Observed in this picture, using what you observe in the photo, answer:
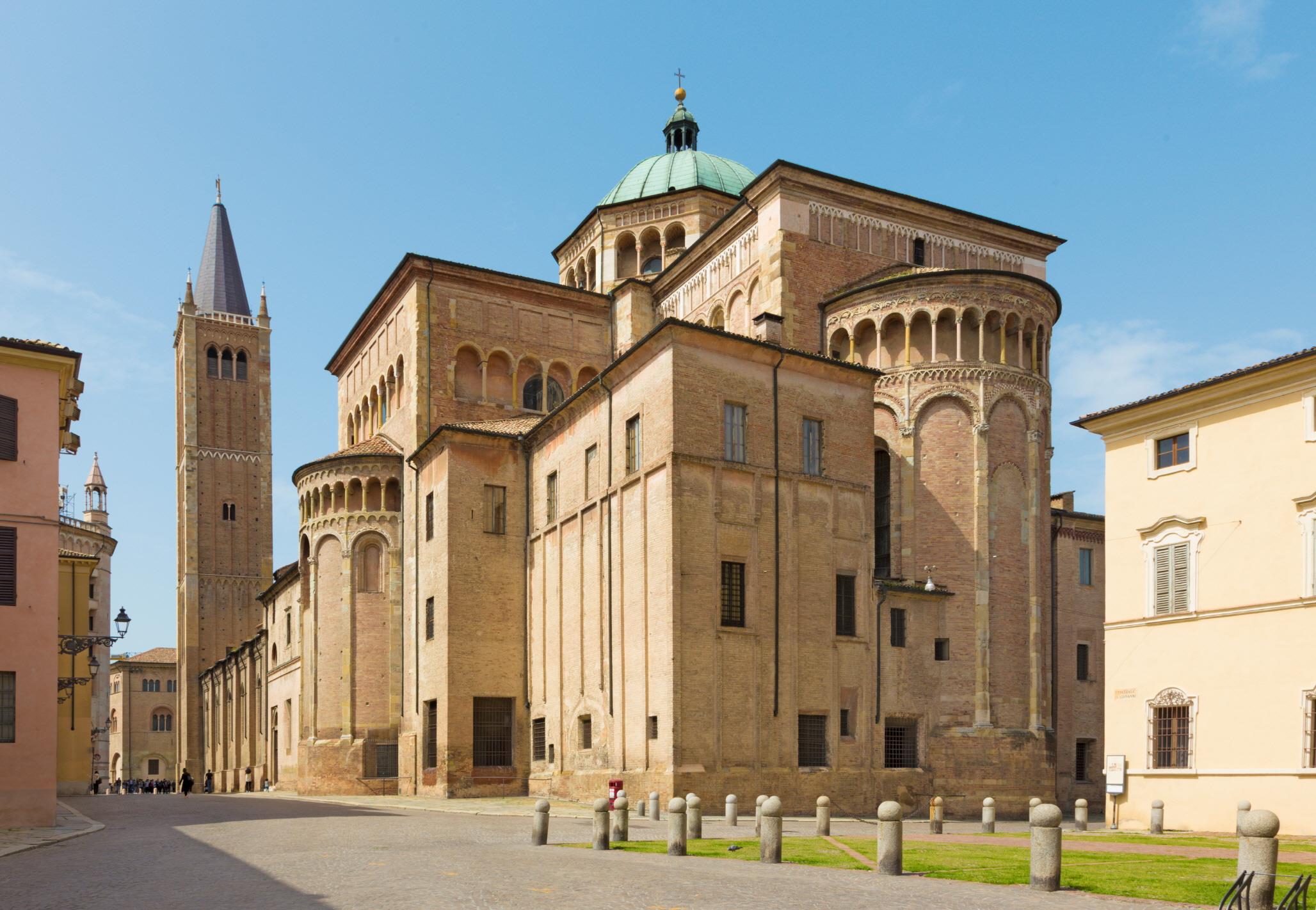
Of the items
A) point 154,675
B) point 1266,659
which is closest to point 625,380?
point 1266,659

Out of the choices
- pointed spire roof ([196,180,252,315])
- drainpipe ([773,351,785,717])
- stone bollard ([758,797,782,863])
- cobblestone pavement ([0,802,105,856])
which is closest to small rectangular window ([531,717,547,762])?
drainpipe ([773,351,785,717])

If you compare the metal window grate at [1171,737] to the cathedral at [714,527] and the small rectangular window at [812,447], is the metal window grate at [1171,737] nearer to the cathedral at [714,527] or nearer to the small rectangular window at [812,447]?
the cathedral at [714,527]

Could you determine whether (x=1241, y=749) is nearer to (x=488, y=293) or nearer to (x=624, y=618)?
(x=624, y=618)

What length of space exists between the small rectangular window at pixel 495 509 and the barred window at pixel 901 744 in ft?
43.3

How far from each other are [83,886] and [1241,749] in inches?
821

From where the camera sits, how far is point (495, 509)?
38688 millimetres

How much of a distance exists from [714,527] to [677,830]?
14167 mm

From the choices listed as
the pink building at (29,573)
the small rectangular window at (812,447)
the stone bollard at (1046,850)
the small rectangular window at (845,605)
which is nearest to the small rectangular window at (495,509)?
the small rectangular window at (812,447)

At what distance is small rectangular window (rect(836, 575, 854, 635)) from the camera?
32.7 metres

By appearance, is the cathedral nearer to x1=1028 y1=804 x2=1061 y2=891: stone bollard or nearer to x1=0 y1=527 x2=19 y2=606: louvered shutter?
x1=0 y1=527 x2=19 y2=606: louvered shutter

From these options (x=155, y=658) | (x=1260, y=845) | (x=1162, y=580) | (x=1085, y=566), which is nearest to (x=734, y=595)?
(x=1162, y=580)

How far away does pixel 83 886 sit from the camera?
1375 centimetres

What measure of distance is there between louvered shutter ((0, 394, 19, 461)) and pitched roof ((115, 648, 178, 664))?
284ft

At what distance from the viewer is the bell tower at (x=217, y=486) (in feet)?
276
